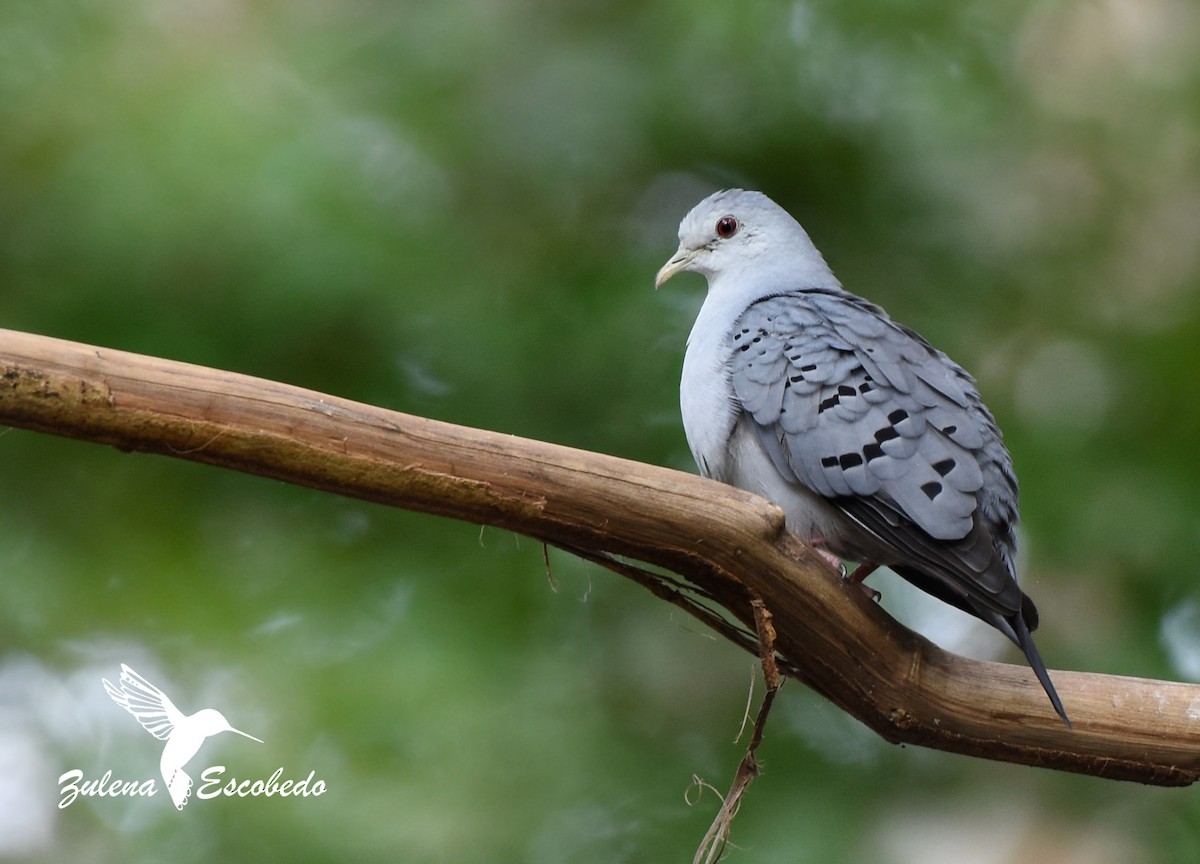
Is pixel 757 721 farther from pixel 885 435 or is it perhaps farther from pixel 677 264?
pixel 677 264

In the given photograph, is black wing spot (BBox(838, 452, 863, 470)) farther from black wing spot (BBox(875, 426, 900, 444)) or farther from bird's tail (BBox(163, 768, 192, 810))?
bird's tail (BBox(163, 768, 192, 810))

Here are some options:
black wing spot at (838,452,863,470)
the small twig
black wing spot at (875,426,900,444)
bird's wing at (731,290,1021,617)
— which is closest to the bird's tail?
the small twig

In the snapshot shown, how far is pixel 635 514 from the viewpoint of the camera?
2.76 metres

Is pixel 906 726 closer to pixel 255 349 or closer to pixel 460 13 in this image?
pixel 255 349

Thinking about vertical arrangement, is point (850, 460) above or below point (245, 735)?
above

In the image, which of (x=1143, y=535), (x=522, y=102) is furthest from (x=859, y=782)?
(x=522, y=102)

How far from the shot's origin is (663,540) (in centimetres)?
281

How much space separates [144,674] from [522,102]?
2.81m

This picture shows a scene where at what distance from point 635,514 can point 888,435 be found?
931mm

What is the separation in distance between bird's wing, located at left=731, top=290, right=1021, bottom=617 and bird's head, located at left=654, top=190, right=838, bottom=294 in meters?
0.55

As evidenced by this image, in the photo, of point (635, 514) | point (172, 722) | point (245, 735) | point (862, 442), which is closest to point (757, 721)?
point (635, 514)

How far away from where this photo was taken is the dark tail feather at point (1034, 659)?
9.89ft

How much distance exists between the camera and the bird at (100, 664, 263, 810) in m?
4.13

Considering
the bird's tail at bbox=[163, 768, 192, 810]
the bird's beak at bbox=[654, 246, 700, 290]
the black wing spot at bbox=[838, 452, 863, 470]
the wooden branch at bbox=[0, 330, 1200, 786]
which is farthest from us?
the bird's beak at bbox=[654, 246, 700, 290]
